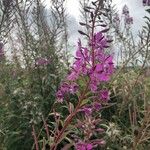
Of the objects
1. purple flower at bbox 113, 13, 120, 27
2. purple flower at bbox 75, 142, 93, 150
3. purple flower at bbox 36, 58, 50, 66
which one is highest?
purple flower at bbox 113, 13, 120, 27

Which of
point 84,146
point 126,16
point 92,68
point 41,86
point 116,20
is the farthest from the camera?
point 126,16

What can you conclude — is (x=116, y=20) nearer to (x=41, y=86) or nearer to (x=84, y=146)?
(x=41, y=86)

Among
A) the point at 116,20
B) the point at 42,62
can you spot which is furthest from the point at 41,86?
the point at 116,20

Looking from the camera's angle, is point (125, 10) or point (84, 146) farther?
point (125, 10)

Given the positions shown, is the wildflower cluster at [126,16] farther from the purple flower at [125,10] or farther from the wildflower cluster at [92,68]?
the wildflower cluster at [92,68]

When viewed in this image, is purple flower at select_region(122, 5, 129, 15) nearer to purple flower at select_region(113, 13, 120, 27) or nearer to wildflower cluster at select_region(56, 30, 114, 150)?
purple flower at select_region(113, 13, 120, 27)

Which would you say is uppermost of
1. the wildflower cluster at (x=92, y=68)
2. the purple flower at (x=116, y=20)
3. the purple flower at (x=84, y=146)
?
the purple flower at (x=116, y=20)

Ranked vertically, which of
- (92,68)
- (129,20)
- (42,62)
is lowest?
(92,68)

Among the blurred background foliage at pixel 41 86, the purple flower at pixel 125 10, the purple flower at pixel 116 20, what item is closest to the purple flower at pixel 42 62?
the blurred background foliage at pixel 41 86

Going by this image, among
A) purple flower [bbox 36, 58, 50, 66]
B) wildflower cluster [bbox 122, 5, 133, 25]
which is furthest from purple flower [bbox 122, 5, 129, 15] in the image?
purple flower [bbox 36, 58, 50, 66]

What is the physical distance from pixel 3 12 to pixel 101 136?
2543mm

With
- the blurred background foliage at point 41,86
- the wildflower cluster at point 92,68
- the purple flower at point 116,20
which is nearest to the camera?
the wildflower cluster at point 92,68

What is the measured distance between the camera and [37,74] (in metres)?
6.76

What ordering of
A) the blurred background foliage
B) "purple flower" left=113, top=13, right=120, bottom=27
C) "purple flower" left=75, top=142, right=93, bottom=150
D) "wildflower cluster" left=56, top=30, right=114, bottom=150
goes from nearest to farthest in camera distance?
"wildflower cluster" left=56, top=30, right=114, bottom=150
"purple flower" left=75, top=142, right=93, bottom=150
the blurred background foliage
"purple flower" left=113, top=13, right=120, bottom=27
